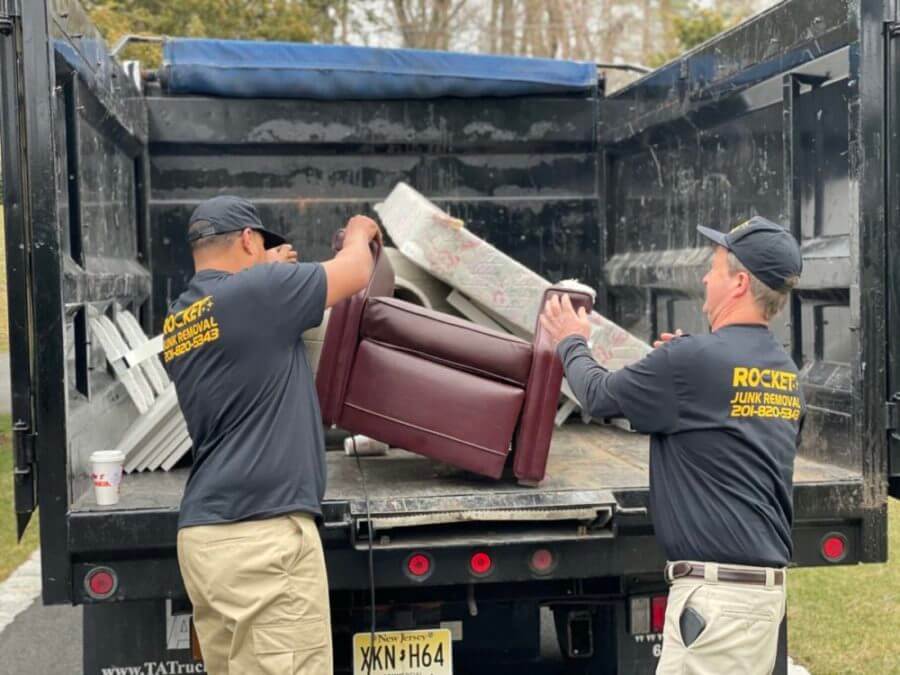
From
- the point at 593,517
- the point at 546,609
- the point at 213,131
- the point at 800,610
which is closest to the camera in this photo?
the point at 593,517

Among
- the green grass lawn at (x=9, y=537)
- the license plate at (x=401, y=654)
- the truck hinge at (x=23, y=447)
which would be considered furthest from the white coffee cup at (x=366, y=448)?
the green grass lawn at (x=9, y=537)

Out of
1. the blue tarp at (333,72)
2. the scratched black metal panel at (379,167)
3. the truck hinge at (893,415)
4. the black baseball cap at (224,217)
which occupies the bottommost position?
the truck hinge at (893,415)

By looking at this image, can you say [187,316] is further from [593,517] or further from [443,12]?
[443,12]

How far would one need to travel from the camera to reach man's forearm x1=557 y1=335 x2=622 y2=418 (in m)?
2.87

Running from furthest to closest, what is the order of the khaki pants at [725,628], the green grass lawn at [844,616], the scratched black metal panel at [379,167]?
the green grass lawn at [844,616] < the scratched black metal panel at [379,167] < the khaki pants at [725,628]

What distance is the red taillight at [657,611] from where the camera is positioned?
11.5ft

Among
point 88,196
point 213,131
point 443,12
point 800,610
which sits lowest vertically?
point 800,610

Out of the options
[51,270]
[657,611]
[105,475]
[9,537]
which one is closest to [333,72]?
[51,270]

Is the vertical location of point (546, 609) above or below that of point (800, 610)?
above

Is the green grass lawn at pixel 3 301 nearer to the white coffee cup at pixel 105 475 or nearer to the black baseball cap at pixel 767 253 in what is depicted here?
the white coffee cup at pixel 105 475

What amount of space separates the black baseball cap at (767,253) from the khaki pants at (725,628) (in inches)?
27.1

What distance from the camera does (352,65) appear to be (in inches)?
200

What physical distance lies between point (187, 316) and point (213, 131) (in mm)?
2237

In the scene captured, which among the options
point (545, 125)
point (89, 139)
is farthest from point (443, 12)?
point (89, 139)
